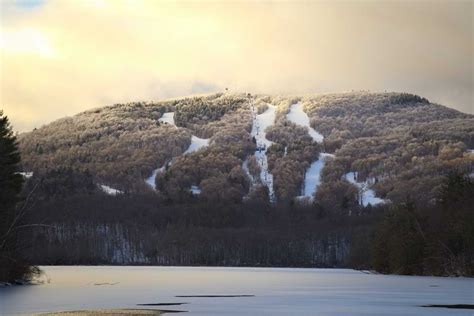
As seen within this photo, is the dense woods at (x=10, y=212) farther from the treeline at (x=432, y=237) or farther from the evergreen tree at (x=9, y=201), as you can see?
the treeline at (x=432, y=237)

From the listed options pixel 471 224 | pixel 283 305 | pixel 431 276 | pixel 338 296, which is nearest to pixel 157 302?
pixel 283 305

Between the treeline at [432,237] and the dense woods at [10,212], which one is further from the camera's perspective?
the treeline at [432,237]

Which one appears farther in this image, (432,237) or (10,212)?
(432,237)

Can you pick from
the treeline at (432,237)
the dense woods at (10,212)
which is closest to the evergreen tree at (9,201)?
the dense woods at (10,212)

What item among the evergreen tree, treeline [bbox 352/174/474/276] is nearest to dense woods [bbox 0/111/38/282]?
the evergreen tree

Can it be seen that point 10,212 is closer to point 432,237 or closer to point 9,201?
point 9,201

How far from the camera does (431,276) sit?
353ft

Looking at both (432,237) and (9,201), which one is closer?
(9,201)

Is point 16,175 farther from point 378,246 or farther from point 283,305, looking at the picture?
point 378,246

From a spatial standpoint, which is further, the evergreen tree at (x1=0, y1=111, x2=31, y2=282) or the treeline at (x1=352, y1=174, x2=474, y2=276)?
the treeline at (x1=352, y1=174, x2=474, y2=276)

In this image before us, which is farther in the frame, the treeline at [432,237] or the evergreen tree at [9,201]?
the treeline at [432,237]

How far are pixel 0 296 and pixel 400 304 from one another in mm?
27835

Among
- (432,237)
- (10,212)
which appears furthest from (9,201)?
(432,237)

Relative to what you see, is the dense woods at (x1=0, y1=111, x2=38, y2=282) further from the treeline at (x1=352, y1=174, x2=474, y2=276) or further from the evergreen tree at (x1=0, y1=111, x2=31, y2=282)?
the treeline at (x1=352, y1=174, x2=474, y2=276)
